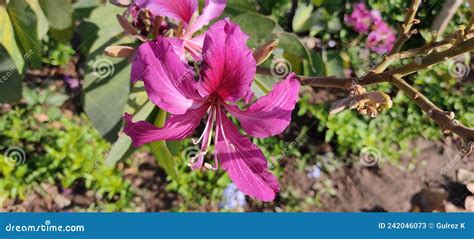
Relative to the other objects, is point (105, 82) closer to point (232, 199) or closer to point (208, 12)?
point (208, 12)

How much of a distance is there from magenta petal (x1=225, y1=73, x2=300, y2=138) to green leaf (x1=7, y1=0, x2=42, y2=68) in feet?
2.33

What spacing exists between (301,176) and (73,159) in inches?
42.8

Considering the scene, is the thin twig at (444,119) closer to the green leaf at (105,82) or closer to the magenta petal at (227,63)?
the magenta petal at (227,63)

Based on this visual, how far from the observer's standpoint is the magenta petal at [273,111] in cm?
90

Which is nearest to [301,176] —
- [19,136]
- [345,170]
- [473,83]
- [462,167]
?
[345,170]

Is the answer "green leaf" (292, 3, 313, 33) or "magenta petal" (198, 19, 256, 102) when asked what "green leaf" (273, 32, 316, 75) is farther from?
"green leaf" (292, 3, 313, 33)

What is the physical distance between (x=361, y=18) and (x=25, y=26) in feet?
5.61

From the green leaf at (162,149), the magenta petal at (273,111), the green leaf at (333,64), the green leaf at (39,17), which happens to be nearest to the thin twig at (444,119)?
the magenta petal at (273,111)

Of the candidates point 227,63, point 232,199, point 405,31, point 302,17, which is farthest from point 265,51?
point 232,199

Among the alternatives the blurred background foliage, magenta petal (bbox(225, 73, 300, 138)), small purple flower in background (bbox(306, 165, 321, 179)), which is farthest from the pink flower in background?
small purple flower in background (bbox(306, 165, 321, 179))

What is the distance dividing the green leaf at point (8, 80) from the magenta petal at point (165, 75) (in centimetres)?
63

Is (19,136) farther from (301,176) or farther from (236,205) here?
(301,176)

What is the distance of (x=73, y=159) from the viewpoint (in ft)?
7.40

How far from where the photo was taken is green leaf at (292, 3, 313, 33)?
2.19 m
